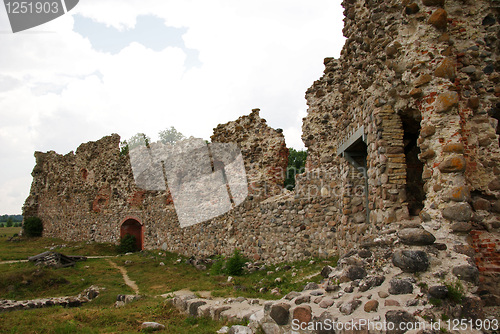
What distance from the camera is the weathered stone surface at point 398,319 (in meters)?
2.99

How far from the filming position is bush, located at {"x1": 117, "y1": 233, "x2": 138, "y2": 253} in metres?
19.9

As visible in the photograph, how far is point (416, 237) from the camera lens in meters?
3.74

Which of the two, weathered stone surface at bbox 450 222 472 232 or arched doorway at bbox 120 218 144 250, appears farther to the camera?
arched doorway at bbox 120 218 144 250

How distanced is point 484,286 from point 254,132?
32.5 feet

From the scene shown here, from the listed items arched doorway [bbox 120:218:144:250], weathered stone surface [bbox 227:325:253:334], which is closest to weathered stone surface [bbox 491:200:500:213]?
weathered stone surface [bbox 227:325:253:334]

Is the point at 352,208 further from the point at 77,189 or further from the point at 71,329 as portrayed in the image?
the point at 77,189

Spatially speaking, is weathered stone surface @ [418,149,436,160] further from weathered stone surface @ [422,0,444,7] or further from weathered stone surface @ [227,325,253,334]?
weathered stone surface @ [227,325,253,334]

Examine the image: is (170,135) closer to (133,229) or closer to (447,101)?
(133,229)

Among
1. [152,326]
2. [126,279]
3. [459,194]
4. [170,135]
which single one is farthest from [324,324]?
[170,135]

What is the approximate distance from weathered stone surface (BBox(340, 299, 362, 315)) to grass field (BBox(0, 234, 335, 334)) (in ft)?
7.72

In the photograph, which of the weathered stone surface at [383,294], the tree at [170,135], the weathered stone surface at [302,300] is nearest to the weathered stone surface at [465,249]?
the weathered stone surface at [383,294]

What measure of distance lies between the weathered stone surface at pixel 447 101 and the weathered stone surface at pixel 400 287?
2206 millimetres

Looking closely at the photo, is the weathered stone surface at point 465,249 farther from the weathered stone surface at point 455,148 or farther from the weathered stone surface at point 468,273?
the weathered stone surface at point 455,148

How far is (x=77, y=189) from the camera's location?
2591 cm
